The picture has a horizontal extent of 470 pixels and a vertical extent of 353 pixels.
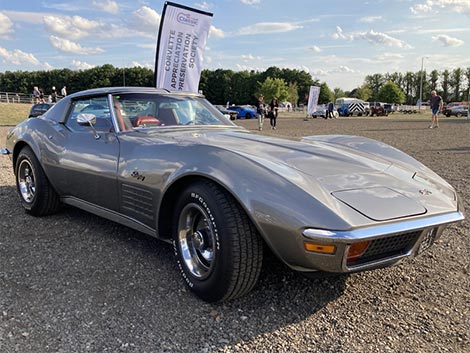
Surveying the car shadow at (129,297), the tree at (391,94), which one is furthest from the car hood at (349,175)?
the tree at (391,94)

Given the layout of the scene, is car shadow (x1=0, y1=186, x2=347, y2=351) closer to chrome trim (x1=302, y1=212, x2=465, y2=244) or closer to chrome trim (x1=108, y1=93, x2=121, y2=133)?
chrome trim (x1=302, y1=212, x2=465, y2=244)

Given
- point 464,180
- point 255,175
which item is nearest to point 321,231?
point 255,175

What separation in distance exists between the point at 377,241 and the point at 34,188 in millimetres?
3502

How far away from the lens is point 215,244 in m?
2.40

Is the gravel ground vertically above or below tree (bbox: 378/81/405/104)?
below

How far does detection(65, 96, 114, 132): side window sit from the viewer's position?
3500 mm

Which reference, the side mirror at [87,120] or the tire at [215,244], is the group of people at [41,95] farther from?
the tire at [215,244]

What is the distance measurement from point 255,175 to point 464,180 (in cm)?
497

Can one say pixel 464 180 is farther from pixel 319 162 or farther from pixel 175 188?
pixel 175 188

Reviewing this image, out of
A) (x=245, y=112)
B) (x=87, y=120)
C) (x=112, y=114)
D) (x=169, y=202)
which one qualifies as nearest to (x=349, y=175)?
(x=169, y=202)

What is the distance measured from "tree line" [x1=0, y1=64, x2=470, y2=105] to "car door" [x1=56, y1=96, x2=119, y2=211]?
8036 centimetres

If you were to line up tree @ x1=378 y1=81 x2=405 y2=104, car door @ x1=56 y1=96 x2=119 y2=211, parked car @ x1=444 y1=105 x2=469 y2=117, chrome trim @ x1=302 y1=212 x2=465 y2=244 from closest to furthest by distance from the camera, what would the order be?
Answer: chrome trim @ x1=302 y1=212 x2=465 y2=244 → car door @ x1=56 y1=96 x2=119 y2=211 → parked car @ x1=444 y1=105 x2=469 y2=117 → tree @ x1=378 y1=81 x2=405 y2=104

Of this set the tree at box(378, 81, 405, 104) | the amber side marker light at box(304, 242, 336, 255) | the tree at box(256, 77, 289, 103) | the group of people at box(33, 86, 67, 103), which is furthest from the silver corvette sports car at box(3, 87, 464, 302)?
the tree at box(378, 81, 405, 104)

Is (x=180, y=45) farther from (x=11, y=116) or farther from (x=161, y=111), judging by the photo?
(x=11, y=116)
